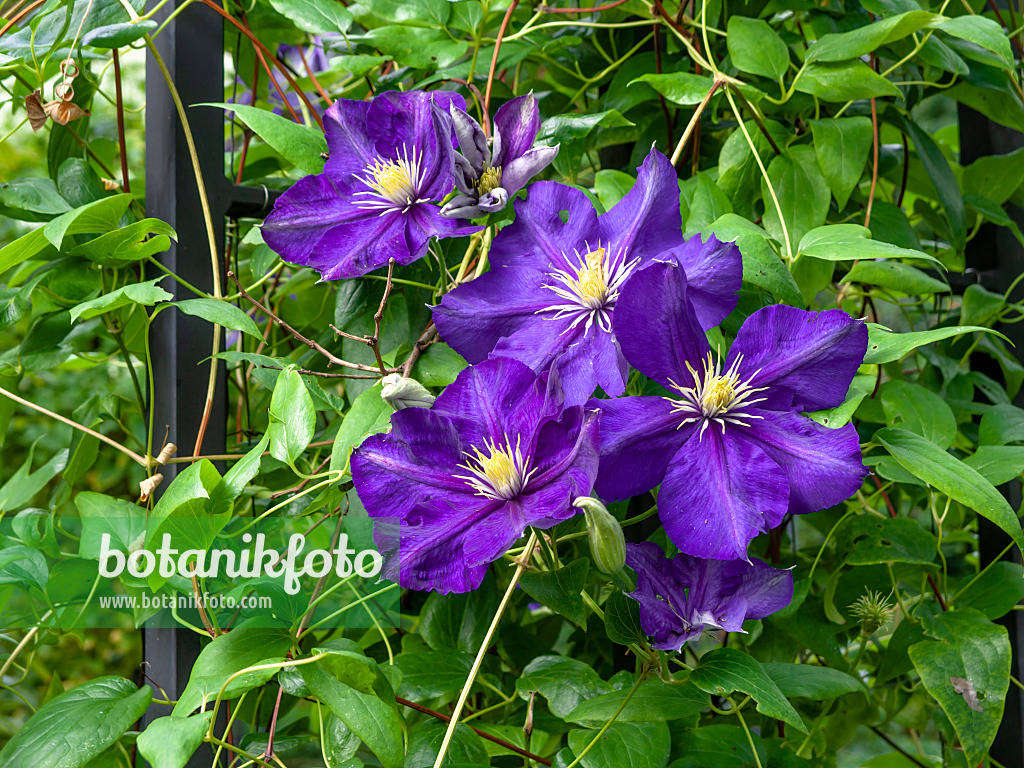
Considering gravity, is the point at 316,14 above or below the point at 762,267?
above

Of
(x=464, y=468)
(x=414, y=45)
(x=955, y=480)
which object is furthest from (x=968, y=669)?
(x=414, y=45)

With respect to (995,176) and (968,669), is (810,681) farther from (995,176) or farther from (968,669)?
(995,176)

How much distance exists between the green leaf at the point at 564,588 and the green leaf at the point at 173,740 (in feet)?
0.59

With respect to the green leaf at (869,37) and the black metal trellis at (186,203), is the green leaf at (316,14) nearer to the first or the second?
the black metal trellis at (186,203)

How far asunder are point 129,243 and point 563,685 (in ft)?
1.42

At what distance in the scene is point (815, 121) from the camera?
2.13ft

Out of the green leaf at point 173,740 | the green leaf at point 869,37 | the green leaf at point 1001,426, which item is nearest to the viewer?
the green leaf at point 173,740

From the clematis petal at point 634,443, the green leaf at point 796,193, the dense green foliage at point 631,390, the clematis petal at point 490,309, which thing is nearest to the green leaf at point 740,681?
the dense green foliage at point 631,390

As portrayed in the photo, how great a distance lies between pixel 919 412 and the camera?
2.06ft

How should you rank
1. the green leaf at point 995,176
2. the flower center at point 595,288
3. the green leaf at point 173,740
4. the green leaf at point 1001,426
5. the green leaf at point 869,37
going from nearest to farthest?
1. the green leaf at point 173,740
2. the flower center at point 595,288
3. the green leaf at point 869,37
4. the green leaf at point 1001,426
5. the green leaf at point 995,176

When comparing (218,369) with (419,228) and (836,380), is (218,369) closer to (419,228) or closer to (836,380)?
(419,228)

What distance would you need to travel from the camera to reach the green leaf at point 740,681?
0.42m

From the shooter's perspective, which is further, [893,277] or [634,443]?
[893,277]

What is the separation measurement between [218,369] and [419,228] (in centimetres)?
23
